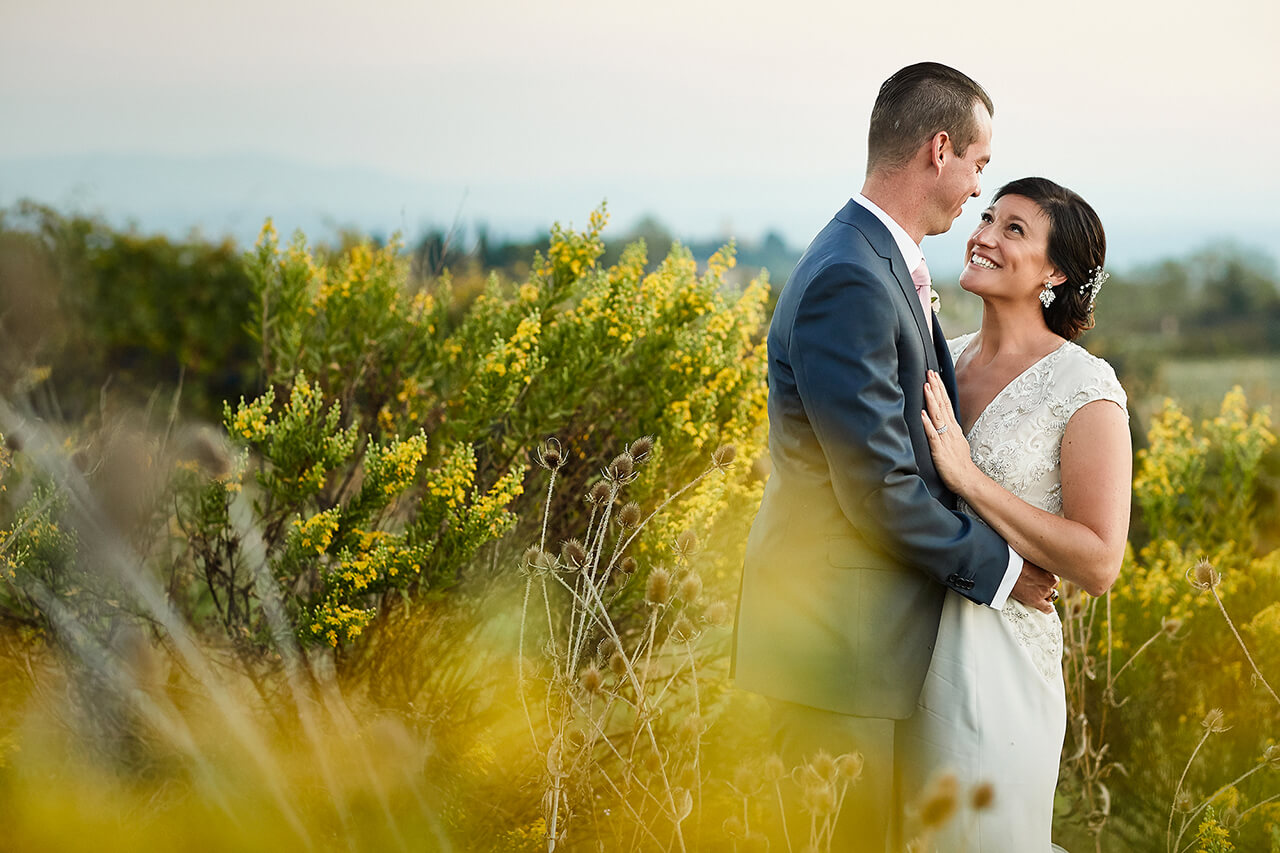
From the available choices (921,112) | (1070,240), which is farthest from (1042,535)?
(921,112)

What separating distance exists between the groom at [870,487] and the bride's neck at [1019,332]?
476 millimetres

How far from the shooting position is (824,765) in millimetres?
2074

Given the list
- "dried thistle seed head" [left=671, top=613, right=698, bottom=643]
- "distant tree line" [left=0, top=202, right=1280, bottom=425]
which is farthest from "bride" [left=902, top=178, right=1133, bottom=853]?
"distant tree line" [left=0, top=202, right=1280, bottom=425]

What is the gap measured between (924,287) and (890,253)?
0.23 metres

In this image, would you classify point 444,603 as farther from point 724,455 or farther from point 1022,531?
point 1022,531

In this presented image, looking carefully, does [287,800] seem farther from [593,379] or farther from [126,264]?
[126,264]

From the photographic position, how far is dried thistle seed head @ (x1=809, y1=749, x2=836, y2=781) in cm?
189

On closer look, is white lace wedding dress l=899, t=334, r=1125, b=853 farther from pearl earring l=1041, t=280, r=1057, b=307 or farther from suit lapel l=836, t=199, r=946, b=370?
suit lapel l=836, t=199, r=946, b=370

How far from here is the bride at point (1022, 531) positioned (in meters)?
2.48

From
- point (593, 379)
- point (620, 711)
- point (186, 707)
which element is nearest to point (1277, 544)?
point (620, 711)

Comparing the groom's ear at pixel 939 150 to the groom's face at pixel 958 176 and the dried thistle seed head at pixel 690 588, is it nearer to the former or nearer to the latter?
the groom's face at pixel 958 176

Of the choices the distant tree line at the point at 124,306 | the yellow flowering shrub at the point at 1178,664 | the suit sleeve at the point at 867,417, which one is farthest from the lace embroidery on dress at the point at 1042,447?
the distant tree line at the point at 124,306

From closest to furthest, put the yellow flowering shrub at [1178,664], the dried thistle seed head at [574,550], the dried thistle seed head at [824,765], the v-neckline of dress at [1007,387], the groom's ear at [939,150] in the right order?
the dried thistle seed head at [824,765] < the dried thistle seed head at [574,550] < the groom's ear at [939,150] < the v-neckline of dress at [1007,387] < the yellow flowering shrub at [1178,664]

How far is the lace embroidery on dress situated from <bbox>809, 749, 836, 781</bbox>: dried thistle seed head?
74 cm
